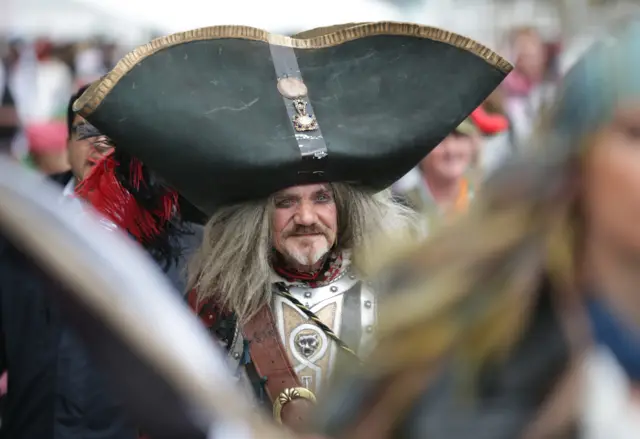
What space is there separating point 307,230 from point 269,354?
366mm

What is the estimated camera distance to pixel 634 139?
106 cm

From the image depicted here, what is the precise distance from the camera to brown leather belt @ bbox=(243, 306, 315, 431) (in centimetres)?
283

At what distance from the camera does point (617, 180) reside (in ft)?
3.47

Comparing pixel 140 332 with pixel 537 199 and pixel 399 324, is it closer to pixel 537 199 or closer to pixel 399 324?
pixel 399 324

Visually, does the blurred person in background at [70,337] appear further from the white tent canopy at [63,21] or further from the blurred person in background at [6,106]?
the white tent canopy at [63,21]

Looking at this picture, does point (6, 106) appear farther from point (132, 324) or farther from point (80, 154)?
point (132, 324)

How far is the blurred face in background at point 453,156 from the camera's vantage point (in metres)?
4.59

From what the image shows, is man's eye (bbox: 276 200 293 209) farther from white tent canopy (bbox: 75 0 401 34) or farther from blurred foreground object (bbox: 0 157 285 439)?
white tent canopy (bbox: 75 0 401 34)

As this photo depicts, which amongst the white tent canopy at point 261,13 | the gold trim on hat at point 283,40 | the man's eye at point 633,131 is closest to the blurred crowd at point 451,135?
the man's eye at point 633,131

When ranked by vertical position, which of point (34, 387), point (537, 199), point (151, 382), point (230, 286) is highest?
point (537, 199)

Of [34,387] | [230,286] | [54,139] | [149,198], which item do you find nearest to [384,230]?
[230,286]

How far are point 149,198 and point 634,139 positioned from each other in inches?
91.2

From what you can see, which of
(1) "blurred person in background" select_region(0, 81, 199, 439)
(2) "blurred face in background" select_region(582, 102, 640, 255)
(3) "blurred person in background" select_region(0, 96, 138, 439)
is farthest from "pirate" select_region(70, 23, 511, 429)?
(2) "blurred face in background" select_region(582, 102, 640, 255)

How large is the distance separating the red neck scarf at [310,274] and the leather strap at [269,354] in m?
0.13
